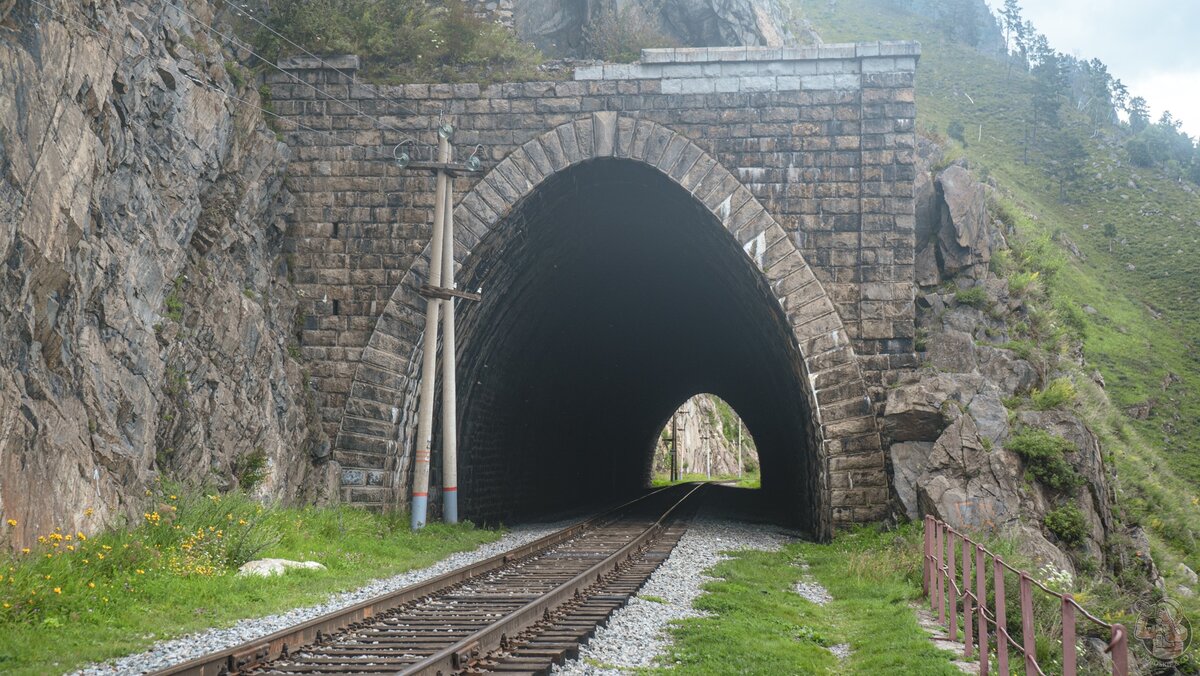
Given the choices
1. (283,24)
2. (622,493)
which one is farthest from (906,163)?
(622,493)

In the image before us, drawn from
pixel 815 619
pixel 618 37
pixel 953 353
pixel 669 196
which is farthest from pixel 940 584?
pixel 618 37

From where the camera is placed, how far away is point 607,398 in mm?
34219

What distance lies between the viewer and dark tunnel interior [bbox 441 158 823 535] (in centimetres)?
1906

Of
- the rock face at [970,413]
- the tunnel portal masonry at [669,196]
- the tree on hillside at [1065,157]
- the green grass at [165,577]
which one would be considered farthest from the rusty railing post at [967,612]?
the tree on hillside at [1065,157]

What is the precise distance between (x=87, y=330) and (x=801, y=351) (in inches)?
430

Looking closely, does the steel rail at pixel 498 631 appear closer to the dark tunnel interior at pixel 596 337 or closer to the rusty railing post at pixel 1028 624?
the rusty railing post at pixel 1028 624

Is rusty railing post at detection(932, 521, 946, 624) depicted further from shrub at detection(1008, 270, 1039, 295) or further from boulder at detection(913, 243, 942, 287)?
shrub at detection(1008, 270, 1039, 295)

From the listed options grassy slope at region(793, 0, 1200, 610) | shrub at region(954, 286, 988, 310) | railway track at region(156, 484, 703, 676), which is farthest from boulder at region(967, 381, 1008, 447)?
railway track at region(156, 484, 703, 676)

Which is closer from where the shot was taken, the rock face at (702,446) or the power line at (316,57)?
the power line at (316,57)

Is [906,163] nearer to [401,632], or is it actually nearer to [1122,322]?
[401,632]

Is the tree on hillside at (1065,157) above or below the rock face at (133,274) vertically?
above

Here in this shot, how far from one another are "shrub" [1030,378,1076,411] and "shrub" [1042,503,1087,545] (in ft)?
6.77

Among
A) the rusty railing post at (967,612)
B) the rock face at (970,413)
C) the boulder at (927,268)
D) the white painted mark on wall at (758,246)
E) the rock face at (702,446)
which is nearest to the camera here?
the rusty railing post at (967,612)

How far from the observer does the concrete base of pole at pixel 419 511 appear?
16.5 meters
